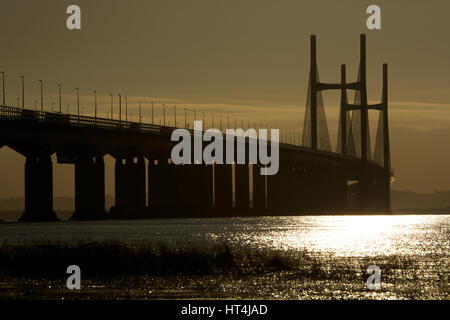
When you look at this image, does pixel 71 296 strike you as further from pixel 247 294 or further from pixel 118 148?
pixel 118 148

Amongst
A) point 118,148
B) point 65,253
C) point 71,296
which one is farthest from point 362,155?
point 71,296

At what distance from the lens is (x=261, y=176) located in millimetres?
184625

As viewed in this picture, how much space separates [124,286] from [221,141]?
116m

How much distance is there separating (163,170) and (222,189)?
1020 inches

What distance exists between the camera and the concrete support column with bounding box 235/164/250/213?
17400cm

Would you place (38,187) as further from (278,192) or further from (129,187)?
(278,192)

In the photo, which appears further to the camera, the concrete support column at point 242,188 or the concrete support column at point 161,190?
the concrete support column at point 242,188

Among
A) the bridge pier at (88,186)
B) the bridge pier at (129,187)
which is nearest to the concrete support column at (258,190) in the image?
the bridge pier at (129,187)

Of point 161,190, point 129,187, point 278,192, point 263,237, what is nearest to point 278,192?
point 278,192

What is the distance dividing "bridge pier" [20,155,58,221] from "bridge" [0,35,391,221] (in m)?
0.10

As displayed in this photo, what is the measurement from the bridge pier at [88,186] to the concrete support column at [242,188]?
171 ft

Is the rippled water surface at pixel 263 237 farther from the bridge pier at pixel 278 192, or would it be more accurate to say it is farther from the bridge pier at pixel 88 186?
the bridge pier at pixel 278 192

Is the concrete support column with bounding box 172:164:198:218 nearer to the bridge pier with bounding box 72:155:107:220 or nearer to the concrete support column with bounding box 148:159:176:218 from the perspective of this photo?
the concrete support column with bounding box 148:159:176:218

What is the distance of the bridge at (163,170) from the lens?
11150 centimetres
